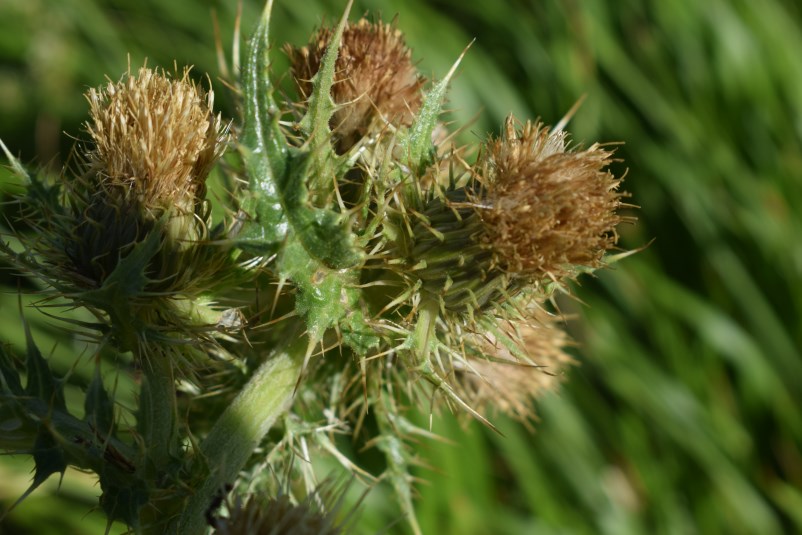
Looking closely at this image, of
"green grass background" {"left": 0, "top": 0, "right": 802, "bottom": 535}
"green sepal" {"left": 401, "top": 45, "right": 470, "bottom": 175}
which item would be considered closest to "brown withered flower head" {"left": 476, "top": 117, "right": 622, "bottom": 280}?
"green sepal" {"left": 401, "top": 45, "right": 470, "bottom": 175}

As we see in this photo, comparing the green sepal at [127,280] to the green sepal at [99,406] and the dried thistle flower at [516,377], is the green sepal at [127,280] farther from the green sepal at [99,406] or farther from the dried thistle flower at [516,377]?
the dried thistle flower at [516,377]

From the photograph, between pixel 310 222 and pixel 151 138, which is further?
pixel 151 138

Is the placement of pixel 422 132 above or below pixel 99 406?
above

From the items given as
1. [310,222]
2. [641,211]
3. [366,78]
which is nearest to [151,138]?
[310,222]

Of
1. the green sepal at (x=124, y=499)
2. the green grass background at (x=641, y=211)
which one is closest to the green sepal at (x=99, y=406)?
the green sepal at (x=124, y=499)

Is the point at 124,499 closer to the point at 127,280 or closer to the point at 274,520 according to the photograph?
the point at 274,520

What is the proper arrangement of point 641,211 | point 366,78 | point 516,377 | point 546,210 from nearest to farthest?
point 546,210
point 366,78
point 516,377
point 641,211
